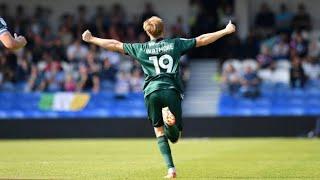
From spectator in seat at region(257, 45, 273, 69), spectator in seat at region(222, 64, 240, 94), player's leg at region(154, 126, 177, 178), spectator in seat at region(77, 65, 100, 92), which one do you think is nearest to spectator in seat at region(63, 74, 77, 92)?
spectator in seat at region(77, 65, 100, 92)

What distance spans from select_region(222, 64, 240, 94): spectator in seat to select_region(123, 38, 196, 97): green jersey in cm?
1645

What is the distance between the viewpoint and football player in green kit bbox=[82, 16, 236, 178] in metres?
11.2

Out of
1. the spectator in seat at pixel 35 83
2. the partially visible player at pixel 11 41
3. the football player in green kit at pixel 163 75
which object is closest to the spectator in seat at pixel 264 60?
the spectator in seat at pixel 35 83

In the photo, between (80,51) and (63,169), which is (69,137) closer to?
(80,51)

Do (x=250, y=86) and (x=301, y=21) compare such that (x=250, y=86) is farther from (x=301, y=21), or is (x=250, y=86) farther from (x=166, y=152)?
(x=166, y=152)

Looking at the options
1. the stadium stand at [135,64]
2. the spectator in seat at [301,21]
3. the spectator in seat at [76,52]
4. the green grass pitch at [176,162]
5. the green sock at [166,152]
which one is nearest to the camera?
the green sock at [166,152]

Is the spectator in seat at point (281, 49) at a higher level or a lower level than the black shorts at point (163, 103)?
lower

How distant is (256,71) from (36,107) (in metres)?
8.20

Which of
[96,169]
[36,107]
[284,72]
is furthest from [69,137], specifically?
[96,169]

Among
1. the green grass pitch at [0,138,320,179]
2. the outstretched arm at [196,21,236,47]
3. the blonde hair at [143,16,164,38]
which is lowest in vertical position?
the green grass pitch at [0,138,320,179]

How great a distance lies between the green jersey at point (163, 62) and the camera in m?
11.3

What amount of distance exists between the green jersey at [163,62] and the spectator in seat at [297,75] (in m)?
16.6

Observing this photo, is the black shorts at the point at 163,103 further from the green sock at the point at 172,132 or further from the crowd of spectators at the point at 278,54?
the crowd of spectators at the point at 278,54

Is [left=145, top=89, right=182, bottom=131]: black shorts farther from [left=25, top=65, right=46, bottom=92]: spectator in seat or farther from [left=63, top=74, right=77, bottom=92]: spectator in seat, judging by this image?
[left=25, top=65, right=46, bottom=92]: spectator in seat
